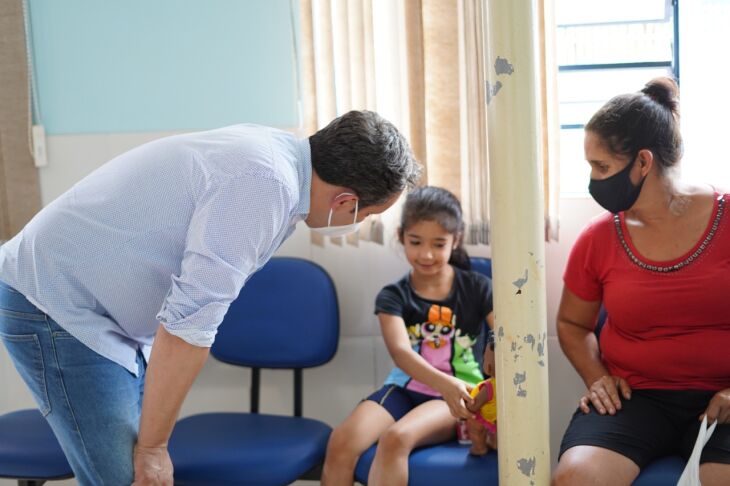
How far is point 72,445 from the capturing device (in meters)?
1.73

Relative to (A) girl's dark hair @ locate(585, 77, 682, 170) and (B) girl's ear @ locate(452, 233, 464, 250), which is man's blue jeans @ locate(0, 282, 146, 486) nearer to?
(B) girl's ear @ locate(452, 233, 464, 250)

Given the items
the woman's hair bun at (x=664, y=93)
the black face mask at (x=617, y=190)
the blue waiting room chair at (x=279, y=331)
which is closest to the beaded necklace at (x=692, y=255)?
the black face mask at (x=617, y=190)

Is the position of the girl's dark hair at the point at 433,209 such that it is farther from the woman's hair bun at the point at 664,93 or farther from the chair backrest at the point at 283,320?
the woman's hair bun at the point at 664,93

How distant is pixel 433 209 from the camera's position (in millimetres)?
2562

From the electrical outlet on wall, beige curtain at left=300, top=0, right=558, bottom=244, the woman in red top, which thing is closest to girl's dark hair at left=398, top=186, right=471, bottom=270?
beige curtain at left=300, top=0, right=558, bottom=244

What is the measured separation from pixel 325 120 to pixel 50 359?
1436 millimetres

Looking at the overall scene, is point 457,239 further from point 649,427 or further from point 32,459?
point 32,459

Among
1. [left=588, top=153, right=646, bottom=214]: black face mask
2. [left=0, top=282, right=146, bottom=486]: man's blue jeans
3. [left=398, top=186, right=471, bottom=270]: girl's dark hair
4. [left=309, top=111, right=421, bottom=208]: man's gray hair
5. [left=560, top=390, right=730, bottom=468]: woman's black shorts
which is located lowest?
[left=560, top=390, right=730, bottom=468]: woman's black shorts

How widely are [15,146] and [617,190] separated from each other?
7.06ft

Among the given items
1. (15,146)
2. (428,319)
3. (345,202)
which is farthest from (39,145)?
(345,202)

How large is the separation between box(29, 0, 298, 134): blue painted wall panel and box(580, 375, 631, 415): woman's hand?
1.40 meters

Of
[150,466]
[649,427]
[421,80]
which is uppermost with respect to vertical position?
[421,80]

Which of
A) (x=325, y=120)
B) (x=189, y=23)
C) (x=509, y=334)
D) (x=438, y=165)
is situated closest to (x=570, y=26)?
(x=438, y=165)

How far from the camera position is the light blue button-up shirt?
60.5 inches
